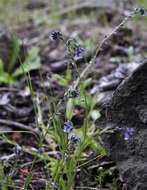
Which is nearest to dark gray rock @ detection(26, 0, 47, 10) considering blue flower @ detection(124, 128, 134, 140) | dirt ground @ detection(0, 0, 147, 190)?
dirt ground @ detection(0, 0, 147, 190)

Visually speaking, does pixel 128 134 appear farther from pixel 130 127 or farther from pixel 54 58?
pixel 54 58

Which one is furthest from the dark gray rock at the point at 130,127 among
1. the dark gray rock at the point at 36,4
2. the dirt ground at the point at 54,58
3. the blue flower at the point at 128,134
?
the dark gray rock at the point at 36,4

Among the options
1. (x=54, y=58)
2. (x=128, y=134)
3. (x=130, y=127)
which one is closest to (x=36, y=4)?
(x=54, y=58)

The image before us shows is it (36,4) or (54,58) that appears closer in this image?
(54,58)

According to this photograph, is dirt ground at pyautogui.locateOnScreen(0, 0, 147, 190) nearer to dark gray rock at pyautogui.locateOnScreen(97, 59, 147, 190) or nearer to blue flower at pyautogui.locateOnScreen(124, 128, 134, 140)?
dark gray rock at pyautogui.locateOnScreen(97, 59, 147, 190)

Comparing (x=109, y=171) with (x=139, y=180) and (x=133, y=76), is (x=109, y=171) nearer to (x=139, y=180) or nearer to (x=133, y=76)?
(x=139, y=180)

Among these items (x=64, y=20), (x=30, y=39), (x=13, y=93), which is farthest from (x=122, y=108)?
(x=64, y=20)

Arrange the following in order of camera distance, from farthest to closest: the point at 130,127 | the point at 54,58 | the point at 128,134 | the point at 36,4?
the point at 36,4, the point at 54,58, the point at 130,127, the point at 128,134

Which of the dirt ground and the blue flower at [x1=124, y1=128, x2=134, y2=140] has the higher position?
the dirt ground
